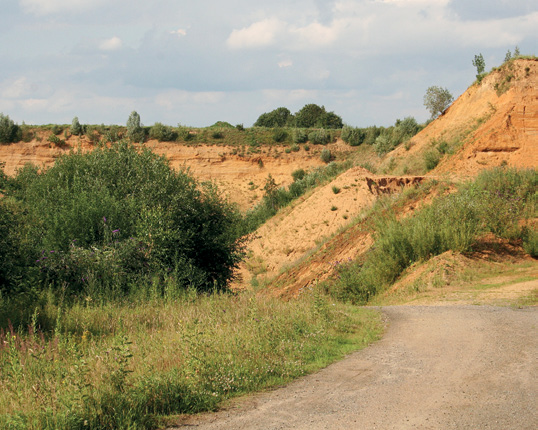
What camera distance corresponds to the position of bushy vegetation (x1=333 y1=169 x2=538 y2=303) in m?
17.2

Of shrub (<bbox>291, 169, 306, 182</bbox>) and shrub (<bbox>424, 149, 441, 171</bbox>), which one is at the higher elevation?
shrub (<bbox>424, 149, 441, 171</bbox>)

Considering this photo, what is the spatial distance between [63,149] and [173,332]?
5132cm

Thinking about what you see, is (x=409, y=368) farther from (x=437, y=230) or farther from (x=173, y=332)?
(x=437, y=230)

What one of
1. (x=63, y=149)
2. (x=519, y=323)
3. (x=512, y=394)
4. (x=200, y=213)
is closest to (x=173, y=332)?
(x=512, y=394)

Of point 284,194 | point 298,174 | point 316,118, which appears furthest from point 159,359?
point 316,118

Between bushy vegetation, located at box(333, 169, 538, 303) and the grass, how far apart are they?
25.0 feet

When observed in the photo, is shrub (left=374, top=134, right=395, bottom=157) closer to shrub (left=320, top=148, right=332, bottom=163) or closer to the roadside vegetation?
shrub (left=320, top=148, right=332, bottom=163)

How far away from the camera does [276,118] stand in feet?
272

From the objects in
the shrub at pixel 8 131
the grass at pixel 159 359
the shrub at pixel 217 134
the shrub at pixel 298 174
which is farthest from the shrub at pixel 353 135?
the grass at pixel 159 359

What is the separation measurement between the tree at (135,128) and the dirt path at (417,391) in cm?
5076

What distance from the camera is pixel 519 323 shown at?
347 inches

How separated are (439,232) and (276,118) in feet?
222

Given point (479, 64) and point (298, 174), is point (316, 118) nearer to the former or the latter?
point (298, 174)

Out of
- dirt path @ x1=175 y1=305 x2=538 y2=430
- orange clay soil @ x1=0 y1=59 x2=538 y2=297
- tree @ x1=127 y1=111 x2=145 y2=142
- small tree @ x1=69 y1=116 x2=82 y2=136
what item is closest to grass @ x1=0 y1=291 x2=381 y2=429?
dirt path @ x1=175 y1=305 x2=538 y2=430
